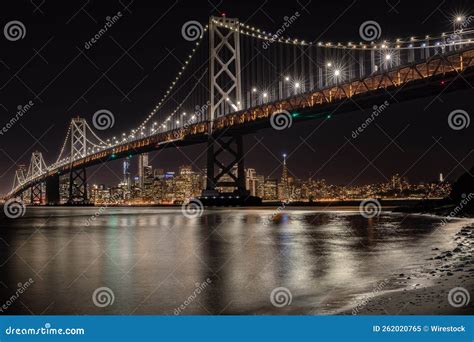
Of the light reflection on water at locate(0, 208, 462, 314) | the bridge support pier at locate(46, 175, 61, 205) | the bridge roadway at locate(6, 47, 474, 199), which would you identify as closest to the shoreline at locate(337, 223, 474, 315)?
the light reflection on water at locate(0, 208, 462, 314)

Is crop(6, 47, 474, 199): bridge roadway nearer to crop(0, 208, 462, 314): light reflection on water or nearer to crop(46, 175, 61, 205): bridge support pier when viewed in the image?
crop(0, 208, 462, 314): light reflection on water

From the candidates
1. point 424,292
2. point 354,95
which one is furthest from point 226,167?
point 424,292

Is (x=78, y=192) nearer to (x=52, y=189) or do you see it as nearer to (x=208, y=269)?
(x=52, y=189)

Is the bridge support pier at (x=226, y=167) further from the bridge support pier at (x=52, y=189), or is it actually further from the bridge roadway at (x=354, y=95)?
the bridge support pier at (x=52, y=189)

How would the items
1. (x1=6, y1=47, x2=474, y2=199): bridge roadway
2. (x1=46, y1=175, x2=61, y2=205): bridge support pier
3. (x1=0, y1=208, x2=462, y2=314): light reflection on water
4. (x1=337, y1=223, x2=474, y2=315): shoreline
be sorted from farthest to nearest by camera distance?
(x1=46, y1=175, x2=61, y2=205): bridge support pier → (x1=6, y1=47, x2=474, y2=199): bridge roadway → (x1=0, y1=208, x2=462, y2=314): light reflection on water → (x1=337, y1=223, x2=474, y2=315): shoreline

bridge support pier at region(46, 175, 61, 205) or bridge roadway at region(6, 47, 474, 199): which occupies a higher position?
bridge roadway at region(6, 47, 474, 199)

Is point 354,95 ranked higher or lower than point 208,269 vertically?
higher

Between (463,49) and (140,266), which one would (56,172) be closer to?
(463,49)
